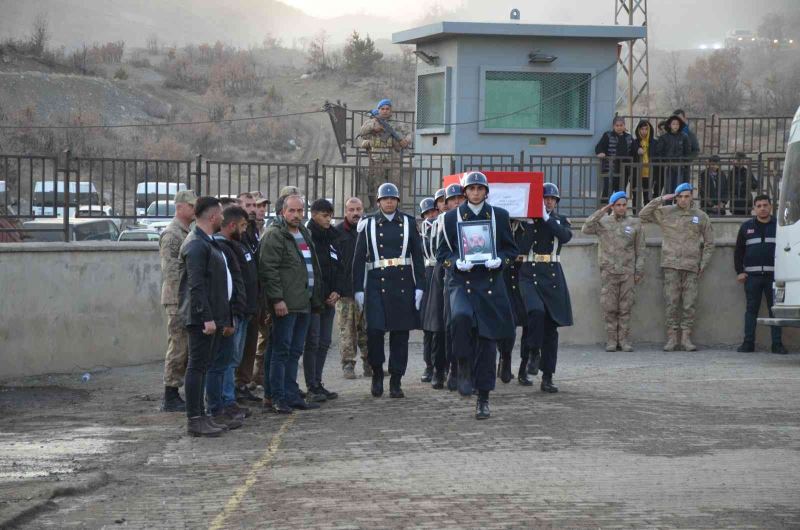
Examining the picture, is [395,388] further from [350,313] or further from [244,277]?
[244,277]

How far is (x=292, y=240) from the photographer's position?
11.7 metres

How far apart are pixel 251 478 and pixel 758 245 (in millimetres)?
10927

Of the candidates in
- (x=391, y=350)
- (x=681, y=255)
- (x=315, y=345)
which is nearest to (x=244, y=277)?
(x=315, y=345)

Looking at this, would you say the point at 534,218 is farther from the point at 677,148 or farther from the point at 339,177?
the point at 677,148

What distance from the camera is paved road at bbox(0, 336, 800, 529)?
7.56 metres

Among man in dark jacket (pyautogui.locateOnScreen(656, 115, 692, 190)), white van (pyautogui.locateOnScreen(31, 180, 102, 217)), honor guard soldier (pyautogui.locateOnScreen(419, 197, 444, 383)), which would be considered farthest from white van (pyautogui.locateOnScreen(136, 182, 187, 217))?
man in dark jacket (pyautogui.locateOnScreen(656, 115, 692, 190))

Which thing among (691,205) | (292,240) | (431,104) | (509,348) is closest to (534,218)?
(509,348)

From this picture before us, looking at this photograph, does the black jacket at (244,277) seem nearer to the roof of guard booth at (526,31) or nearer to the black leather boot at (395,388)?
the black leather boot at (395,388)

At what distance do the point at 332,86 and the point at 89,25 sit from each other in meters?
83.1

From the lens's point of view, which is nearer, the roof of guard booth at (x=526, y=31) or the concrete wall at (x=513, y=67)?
the roof of guard booth at (x=526, y=31)

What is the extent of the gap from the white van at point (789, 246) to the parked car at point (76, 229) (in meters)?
8.78

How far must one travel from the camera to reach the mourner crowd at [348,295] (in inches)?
418

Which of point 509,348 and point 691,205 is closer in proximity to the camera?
point 509,348

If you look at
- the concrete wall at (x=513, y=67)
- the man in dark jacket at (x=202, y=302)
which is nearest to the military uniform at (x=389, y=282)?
the man in dark jacket at (x=202, y=302)
